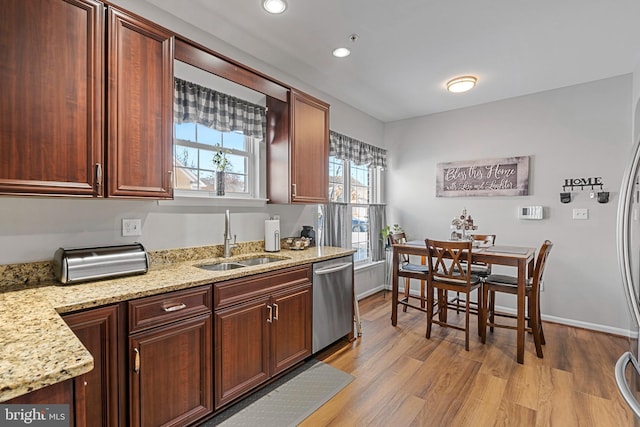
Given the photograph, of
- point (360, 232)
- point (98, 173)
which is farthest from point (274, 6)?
point (360, 232)

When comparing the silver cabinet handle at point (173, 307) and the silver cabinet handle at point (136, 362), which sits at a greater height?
the silver cabinet handle at point (173, 307)

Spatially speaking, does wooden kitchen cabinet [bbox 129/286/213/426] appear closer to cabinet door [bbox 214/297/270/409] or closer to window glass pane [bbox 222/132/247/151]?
cabinet door [bbox 214/297/270/409]

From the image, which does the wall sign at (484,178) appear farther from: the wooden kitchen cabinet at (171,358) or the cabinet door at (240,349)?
the wooden kitchen cabinet at (171,358)

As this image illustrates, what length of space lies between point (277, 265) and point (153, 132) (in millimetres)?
1175

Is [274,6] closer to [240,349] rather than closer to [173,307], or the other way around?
[173,307]

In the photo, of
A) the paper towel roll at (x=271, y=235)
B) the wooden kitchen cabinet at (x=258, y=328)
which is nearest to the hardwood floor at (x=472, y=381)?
the wooden kitchen cabinet at (x=258, y=328)

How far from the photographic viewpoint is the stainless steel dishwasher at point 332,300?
2611 millimetres

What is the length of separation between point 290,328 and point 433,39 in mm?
2599

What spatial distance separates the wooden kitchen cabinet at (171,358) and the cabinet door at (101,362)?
72mm

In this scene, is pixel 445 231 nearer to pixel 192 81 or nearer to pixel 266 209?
pixel 266 209

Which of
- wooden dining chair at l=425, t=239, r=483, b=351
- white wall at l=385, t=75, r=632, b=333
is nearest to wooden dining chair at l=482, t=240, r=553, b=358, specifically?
wooden dining chair at l=425, t=239, r=483, b=351

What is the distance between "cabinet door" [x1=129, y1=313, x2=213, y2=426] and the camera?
154 centimetres

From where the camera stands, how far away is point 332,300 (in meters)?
2.77

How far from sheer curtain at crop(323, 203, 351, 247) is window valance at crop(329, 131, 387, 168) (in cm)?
65
